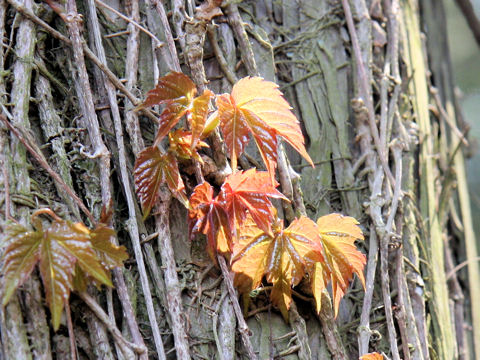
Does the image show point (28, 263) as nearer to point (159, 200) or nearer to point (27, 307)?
point (27, 307)

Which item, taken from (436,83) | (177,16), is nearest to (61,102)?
(177,16)

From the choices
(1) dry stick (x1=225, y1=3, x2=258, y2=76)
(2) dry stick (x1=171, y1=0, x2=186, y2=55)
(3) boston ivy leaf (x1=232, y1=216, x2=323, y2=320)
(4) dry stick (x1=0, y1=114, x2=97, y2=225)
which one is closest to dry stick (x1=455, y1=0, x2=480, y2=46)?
(1) dry stick (x1=225, y1=3, x2=258, y2=76)

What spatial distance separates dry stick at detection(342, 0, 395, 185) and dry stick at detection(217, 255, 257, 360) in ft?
1.64

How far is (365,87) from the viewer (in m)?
1.38

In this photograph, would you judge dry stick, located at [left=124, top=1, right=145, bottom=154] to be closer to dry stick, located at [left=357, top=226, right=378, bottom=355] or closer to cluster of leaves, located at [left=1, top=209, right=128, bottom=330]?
cluster of leaves, located at [left=1, top=209, right=128, bottom=330]

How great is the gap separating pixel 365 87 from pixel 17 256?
92 centimetres

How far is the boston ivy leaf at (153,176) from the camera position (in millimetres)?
1068

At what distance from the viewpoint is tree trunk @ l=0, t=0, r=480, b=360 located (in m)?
1.04

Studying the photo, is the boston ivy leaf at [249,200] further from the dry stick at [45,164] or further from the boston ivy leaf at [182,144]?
the dry stick at [45,164]

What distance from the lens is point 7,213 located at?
0.97 meters

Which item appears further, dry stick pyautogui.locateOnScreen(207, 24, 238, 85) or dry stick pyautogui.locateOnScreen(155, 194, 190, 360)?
dry stick pyautogui.locateOnScreen(207, 24, 238, 85)

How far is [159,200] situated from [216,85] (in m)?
0.32

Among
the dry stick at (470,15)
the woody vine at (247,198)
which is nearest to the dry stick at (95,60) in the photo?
the woody vine at (247,198)

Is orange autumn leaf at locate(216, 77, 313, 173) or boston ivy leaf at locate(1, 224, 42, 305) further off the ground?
orange autumn leaf at locate(216, 77, 313, 173)
